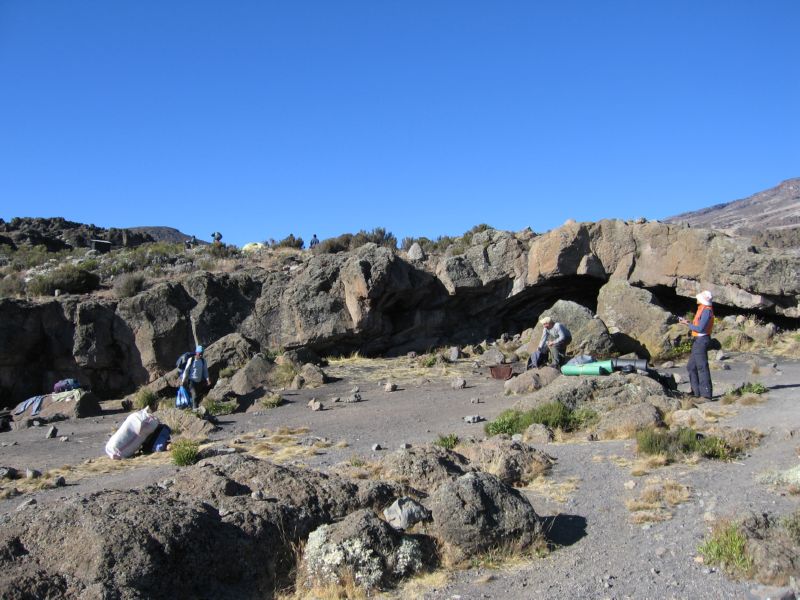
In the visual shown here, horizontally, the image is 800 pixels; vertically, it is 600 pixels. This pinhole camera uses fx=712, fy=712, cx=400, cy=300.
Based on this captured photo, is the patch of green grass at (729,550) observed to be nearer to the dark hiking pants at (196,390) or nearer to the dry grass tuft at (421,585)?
the dry grass tuft at (421,585)

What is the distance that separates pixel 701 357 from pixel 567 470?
5022 mm

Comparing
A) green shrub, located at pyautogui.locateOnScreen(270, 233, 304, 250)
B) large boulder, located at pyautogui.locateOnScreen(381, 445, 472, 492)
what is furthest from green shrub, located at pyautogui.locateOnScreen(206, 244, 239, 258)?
large boulder, located at pyautogui.locateOnScreen(381, 445, 472, 492)

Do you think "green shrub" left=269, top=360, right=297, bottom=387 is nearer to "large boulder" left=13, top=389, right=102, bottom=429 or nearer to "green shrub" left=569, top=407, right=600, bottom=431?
"large boulder" left=13, top=389, right=102, bottom=429

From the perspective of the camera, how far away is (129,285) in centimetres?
2422

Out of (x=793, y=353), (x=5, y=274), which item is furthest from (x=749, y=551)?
(x=5, y=274)

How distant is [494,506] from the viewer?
5.99 meters

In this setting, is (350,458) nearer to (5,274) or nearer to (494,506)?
(494,506)

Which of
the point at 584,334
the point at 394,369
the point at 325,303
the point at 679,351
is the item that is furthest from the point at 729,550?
the point at 325,303

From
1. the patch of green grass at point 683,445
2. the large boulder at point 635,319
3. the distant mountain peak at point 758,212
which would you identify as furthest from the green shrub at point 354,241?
the distant mountain peak at point 758,212

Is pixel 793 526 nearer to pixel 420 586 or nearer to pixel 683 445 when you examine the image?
pixel 420 586

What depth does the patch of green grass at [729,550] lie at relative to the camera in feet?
16.5

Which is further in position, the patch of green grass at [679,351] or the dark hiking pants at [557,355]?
the patch of green grass at [679,351]

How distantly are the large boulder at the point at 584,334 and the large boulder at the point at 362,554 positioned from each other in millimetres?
12983

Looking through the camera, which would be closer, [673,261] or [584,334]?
[584,334]
